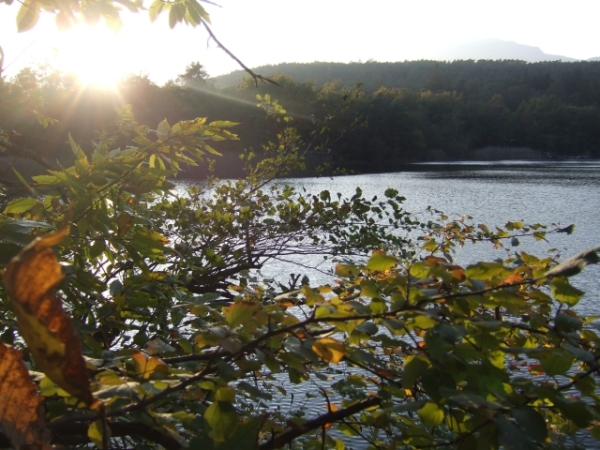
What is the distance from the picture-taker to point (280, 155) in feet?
22.1

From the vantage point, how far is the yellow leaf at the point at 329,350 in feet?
3.30

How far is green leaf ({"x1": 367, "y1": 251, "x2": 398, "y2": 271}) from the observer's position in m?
1.02

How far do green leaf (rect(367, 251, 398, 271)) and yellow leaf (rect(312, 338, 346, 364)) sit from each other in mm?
142

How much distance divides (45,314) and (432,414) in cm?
76

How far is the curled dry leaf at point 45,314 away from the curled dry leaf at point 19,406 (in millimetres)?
62

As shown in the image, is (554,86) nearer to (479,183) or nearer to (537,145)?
(537,145)

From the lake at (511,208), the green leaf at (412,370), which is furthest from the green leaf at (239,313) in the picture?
the lake at (511,208)

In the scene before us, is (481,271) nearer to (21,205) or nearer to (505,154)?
(21,205)

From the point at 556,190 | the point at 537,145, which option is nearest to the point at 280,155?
the point at 556,190

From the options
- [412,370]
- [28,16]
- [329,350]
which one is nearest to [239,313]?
[329,350]

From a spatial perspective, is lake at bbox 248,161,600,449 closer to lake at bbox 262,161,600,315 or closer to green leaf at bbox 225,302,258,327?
lake at bbox 262,161,600,315

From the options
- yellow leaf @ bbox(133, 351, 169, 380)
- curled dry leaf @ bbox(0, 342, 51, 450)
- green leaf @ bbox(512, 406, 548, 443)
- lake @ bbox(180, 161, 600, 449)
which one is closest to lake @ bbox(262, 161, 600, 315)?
lake @ bbox(180, 161, 600, 449)

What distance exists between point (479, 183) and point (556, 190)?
14.5 feet

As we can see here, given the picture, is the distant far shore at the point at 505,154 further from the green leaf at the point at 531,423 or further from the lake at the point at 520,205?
the green leaf at the point at 531,423
